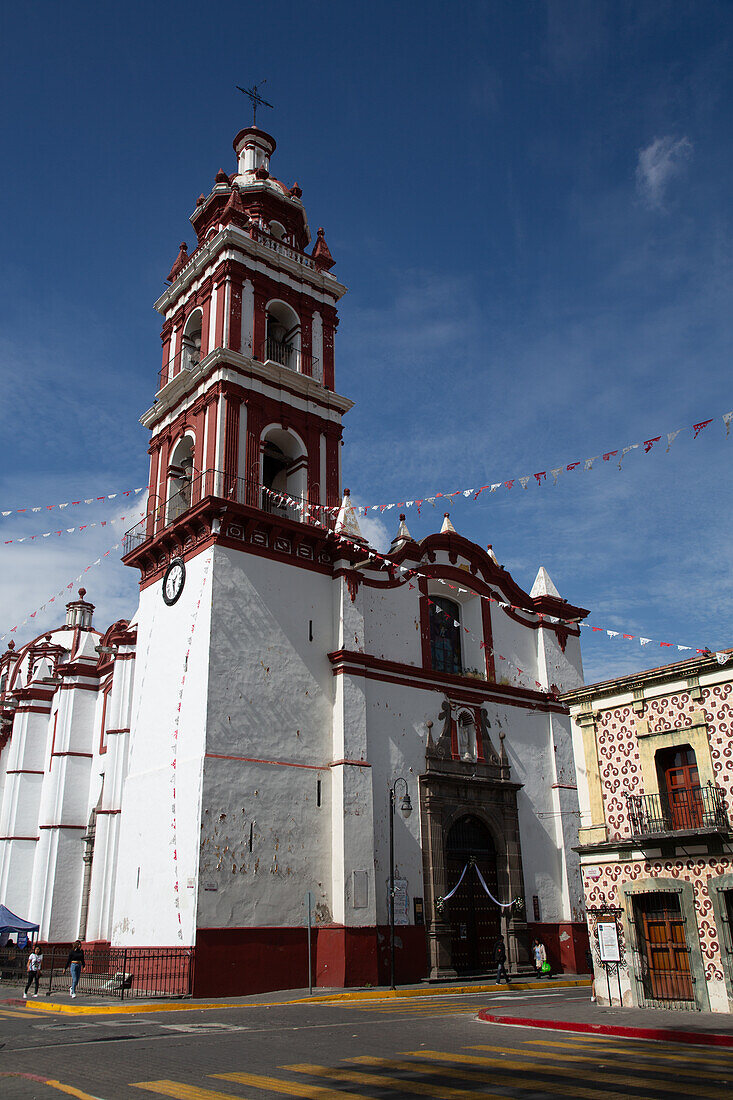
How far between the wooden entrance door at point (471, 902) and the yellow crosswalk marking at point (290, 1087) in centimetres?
1699

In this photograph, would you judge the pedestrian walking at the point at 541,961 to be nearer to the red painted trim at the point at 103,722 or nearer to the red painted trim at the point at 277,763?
the red painted trim at the point at 277,763

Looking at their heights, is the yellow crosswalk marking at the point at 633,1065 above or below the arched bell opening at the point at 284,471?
below

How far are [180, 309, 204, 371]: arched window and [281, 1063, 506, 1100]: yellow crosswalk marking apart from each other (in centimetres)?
2472

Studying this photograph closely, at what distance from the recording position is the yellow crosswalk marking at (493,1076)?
838cm

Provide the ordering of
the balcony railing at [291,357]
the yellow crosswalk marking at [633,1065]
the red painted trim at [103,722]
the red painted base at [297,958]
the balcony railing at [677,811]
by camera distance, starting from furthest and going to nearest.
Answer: the red painted trim at [103,722]
the balcony railing at [291,357]
the red painted base at [297,958]
the balcony railing at [677,811]
the yellow crosswalk marking at [633,1065]

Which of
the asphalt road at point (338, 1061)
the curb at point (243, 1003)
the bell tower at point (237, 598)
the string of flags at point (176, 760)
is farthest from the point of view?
the bell tower at point (237, 598)

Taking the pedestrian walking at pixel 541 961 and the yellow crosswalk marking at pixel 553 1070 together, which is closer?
the yellow crosswalk marking at pixel 553 1070

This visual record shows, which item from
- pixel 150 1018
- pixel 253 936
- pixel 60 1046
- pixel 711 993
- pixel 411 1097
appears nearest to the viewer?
pixel 411 1097

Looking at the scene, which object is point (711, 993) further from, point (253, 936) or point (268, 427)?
point (268, 427)

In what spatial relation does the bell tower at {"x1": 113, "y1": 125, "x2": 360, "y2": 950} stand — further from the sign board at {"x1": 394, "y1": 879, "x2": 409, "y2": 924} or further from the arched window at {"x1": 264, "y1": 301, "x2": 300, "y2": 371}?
the sign board at {"x1": 394, "y1": 879, "x2": 409, "y2": 924}

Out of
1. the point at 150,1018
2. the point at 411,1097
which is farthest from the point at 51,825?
the point at 411,1097

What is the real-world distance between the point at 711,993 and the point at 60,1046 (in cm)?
1094

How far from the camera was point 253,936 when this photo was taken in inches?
863

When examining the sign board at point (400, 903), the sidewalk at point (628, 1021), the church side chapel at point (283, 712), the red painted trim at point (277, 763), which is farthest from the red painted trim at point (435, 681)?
the sidewalk at point (628, 1021)
